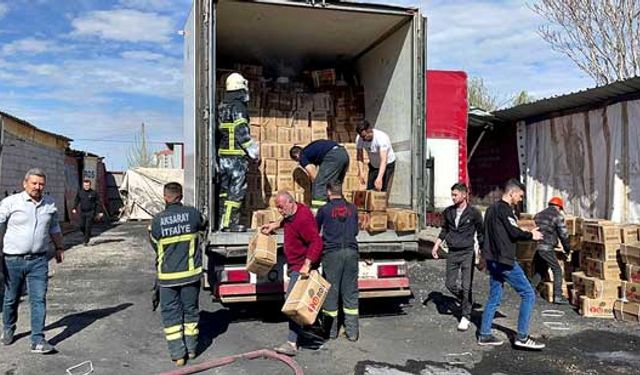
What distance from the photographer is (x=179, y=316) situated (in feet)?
17.7

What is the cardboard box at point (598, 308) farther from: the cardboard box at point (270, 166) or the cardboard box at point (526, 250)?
the cardboard box at point (270, 166)

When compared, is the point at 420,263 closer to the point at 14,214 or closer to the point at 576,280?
the point at 576,280

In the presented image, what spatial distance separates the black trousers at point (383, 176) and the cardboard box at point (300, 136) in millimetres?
1169

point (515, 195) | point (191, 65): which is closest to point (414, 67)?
point (515, 195)

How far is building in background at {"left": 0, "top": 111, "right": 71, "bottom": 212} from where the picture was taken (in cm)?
1361

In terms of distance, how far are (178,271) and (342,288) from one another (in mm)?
1720

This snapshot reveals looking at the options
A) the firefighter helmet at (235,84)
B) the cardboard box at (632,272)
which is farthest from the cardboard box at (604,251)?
the firefighter helmet at (235,84)

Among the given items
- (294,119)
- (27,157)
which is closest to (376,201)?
(294,119)

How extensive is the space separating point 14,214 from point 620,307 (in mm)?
6915

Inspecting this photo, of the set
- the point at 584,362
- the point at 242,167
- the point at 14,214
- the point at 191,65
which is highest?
the point at 191,65

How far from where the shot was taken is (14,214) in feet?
18.9

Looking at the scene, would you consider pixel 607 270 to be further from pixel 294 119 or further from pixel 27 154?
pixel 27 154

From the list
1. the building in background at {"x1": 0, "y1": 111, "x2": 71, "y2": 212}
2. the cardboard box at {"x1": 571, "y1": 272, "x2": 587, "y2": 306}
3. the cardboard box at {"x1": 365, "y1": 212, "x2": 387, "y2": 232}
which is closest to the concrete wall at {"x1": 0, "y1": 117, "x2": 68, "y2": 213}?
the building in background at {"x1": 0, "y1": 111, "x2": 71, "y2": 212}

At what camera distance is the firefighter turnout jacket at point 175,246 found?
17.4 feet
